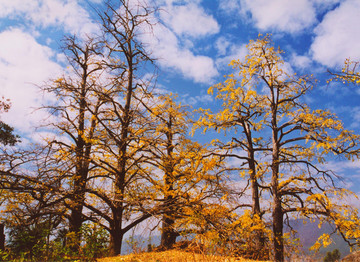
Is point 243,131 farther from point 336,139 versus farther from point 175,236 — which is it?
point 175,236

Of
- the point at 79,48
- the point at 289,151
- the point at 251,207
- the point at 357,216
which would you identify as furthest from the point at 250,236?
the point at 79,48

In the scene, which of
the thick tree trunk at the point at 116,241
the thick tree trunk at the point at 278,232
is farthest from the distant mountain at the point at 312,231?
the thick tree trunk at the point at 116,241

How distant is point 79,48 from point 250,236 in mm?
11754

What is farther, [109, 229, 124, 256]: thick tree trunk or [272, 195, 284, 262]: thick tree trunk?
[272, 195, 284, 262]: thick tree trunk

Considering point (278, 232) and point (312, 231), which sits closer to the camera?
point (312, 231)

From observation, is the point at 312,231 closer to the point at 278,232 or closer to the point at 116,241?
the point at 278,232

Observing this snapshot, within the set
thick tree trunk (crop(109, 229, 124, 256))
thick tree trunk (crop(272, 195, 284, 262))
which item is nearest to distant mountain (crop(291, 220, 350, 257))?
thick tree trunk (crop(272, 195, 284, 262))

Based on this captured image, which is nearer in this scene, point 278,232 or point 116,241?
point 116,241

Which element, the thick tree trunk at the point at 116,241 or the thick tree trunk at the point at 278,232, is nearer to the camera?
the thick tree trunk at the point at 116,241

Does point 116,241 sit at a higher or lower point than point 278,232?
lower

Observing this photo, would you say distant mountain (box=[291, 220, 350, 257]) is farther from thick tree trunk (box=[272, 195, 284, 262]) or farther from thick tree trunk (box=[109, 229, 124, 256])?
thick tree trunk (box=[109, 229, 124, 256])

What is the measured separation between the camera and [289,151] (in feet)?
41.7

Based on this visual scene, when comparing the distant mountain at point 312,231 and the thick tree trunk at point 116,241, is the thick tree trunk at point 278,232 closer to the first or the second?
the distant mountain at point 312,231

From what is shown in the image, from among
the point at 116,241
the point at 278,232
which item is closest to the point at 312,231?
the point at 278,232
